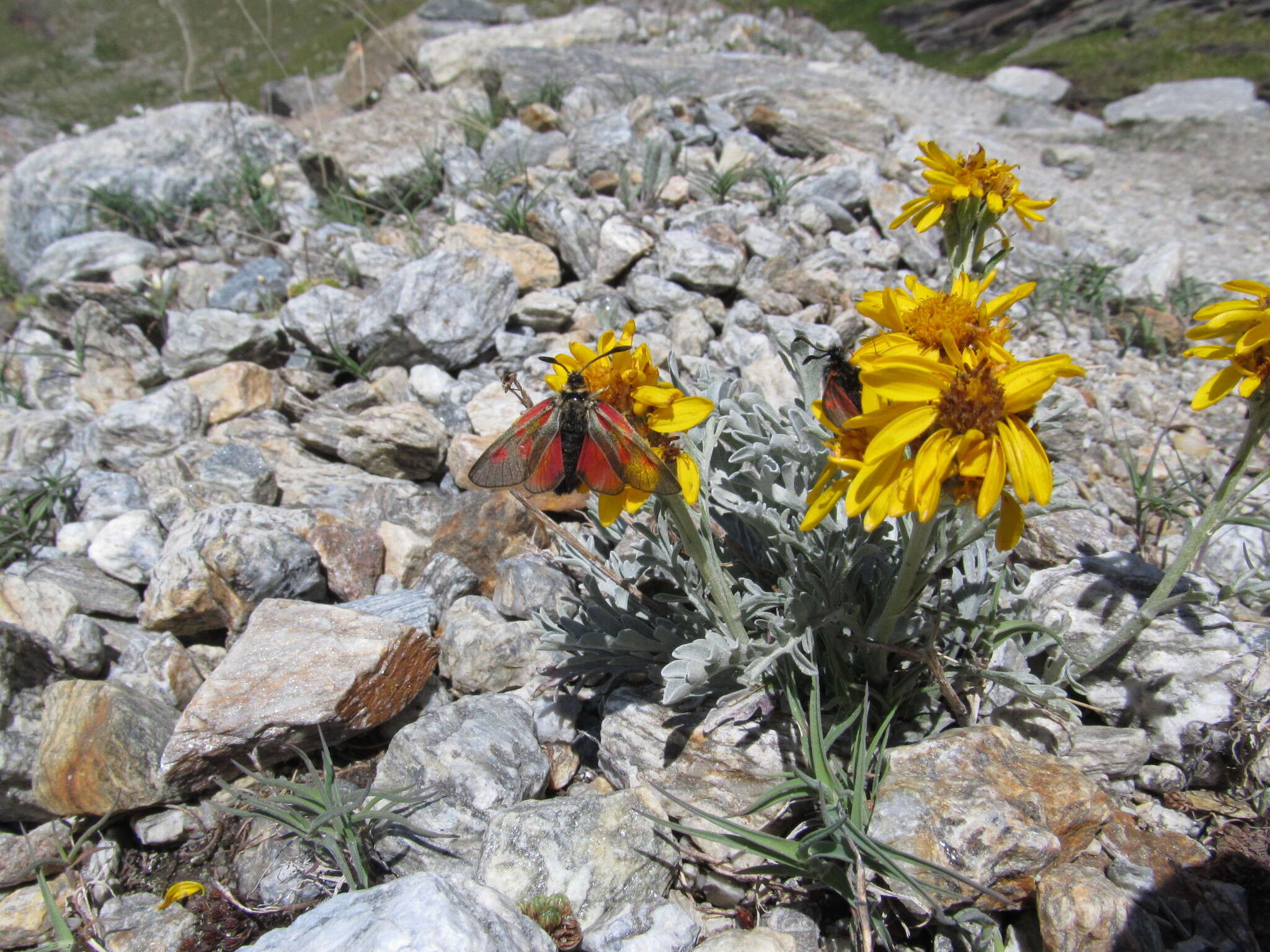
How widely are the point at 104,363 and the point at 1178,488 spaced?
6.99m

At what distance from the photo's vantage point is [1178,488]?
388cm

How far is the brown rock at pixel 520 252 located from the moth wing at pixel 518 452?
11.9 feet

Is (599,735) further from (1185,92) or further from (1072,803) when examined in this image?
(1185,92)

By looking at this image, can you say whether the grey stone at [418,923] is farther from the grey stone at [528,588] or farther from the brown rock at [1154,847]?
the brown rock at [1154,847]

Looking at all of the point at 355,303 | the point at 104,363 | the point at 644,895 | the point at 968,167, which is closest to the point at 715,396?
the point at 968,167

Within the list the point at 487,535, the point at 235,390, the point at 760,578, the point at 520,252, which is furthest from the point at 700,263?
the point at 235,390

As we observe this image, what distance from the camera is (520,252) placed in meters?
5.96

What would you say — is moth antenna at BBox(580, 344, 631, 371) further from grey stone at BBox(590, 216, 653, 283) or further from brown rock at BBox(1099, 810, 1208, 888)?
grey stone at BBox(590, 216, 653, 283)

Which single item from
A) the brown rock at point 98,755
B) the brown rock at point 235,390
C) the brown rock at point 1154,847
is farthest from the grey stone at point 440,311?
the brown rock at point 1154,847

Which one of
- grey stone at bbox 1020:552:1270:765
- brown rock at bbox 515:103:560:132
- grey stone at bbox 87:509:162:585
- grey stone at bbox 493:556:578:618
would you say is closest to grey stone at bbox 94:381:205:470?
grey stone at bbox 87:509:162:585

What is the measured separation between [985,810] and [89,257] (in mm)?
7654

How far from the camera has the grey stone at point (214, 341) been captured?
5.56 metres

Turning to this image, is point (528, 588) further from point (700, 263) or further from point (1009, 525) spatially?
point (700, 263)

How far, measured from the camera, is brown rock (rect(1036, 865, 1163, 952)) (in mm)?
2260
